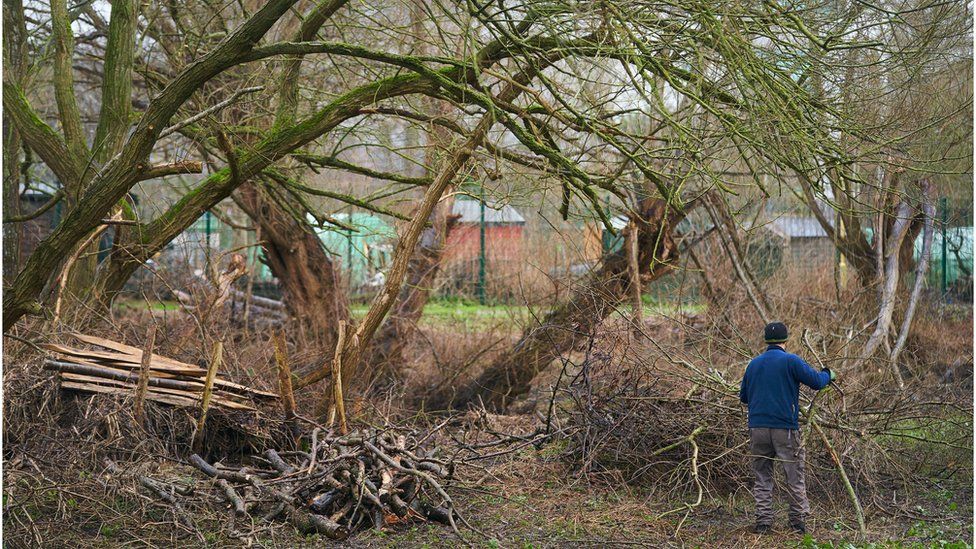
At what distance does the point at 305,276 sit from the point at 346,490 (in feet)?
21.1

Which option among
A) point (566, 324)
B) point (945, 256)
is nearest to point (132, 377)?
point (566, 324)

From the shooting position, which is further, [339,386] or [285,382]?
[285,382]

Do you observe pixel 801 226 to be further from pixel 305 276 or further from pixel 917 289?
pixel 305 276

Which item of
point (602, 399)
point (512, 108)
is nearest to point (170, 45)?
point (512, 108)

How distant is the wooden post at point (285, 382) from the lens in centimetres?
765

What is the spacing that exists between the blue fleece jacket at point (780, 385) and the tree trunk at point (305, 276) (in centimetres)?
697

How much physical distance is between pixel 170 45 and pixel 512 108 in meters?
5.66

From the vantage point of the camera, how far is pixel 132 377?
7.82m

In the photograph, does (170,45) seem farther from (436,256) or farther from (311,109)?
(436,256)

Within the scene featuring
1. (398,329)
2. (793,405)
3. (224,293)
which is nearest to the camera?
(793,405)

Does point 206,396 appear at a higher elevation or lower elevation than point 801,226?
lower

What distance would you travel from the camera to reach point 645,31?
5.80 metres

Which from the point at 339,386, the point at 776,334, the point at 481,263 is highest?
the point at 481,263

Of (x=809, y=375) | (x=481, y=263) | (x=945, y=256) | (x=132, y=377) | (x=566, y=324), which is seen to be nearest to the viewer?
Answer: (x=809, y=375)
